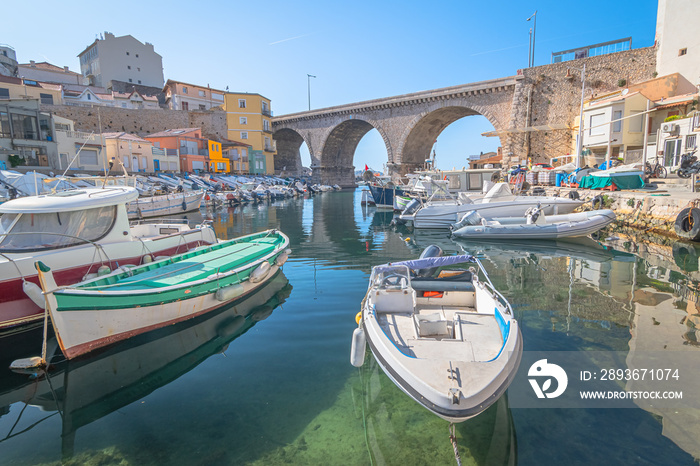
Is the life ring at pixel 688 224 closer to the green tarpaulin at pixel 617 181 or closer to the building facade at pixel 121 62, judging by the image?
the green tarpaulin at pixel 617 181

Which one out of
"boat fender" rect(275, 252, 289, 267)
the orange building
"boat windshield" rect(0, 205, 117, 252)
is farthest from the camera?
the orange building

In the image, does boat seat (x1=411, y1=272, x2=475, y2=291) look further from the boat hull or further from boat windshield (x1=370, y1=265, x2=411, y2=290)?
the boat hull

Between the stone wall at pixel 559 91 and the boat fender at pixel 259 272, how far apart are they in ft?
83.8

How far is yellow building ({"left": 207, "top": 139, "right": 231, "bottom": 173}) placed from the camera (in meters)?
37.8

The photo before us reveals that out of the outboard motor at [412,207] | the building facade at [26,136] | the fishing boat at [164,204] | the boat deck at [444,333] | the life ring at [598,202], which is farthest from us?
the building facade at [26,136]

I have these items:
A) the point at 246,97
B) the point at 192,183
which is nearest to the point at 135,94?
the point at 246,97

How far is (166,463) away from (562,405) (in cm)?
382

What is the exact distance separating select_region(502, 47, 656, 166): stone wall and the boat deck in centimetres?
2652

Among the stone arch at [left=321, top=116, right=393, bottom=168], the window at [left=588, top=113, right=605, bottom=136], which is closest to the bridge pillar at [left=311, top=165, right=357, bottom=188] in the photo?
the stone arch at [left=321, top=116, right=393, bottom=168]

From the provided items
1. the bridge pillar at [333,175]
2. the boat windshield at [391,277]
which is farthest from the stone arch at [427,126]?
the boat windshield at [391,277]

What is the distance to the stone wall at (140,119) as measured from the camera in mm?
37531

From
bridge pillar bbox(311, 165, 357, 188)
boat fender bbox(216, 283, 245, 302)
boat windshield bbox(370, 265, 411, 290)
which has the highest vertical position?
bridge pillar bbox(311, 165, 357, 188)

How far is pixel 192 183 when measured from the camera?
28219 millimetres

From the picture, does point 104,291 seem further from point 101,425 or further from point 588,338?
point 588,338
